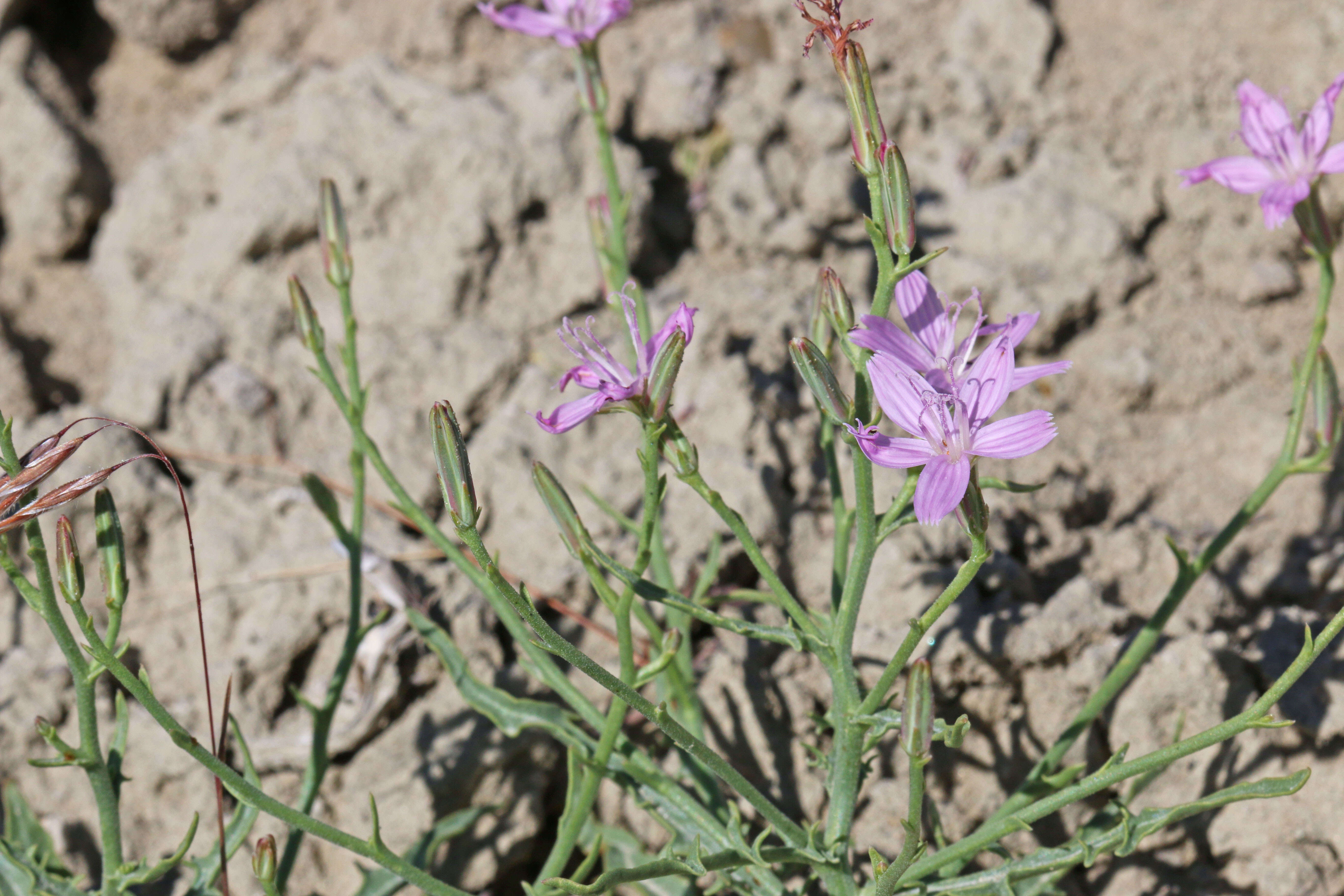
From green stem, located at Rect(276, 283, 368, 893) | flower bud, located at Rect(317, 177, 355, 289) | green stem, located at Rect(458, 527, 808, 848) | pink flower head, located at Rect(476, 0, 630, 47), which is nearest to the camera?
green stem, located at Rect(458, 527, 808, 848)

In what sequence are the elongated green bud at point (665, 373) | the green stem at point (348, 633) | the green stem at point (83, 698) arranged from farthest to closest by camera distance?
the green stem at point (348, 633) → the green stem at point (83, 698) → the elongated green bud at point (665, 373)

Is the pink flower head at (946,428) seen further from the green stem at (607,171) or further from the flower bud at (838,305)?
the green stem at (607,171)

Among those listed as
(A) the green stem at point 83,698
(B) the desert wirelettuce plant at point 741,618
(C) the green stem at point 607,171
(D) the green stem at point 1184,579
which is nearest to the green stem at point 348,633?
(B) the desert wirelettuce plant at point 741,618

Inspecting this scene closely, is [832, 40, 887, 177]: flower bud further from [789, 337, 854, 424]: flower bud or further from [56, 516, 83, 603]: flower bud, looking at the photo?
[56, 516, 83, 603]: flower bud

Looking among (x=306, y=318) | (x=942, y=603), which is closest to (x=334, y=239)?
(x=306, y=318)

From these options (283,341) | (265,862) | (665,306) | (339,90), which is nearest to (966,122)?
(665,306)

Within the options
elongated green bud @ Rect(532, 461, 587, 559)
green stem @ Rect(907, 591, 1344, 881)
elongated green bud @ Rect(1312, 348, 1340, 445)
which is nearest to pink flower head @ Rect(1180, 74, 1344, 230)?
elongated green bud @ Rect(1312, 348, 1340, 445)

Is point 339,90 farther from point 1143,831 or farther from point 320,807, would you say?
point 1143,831
